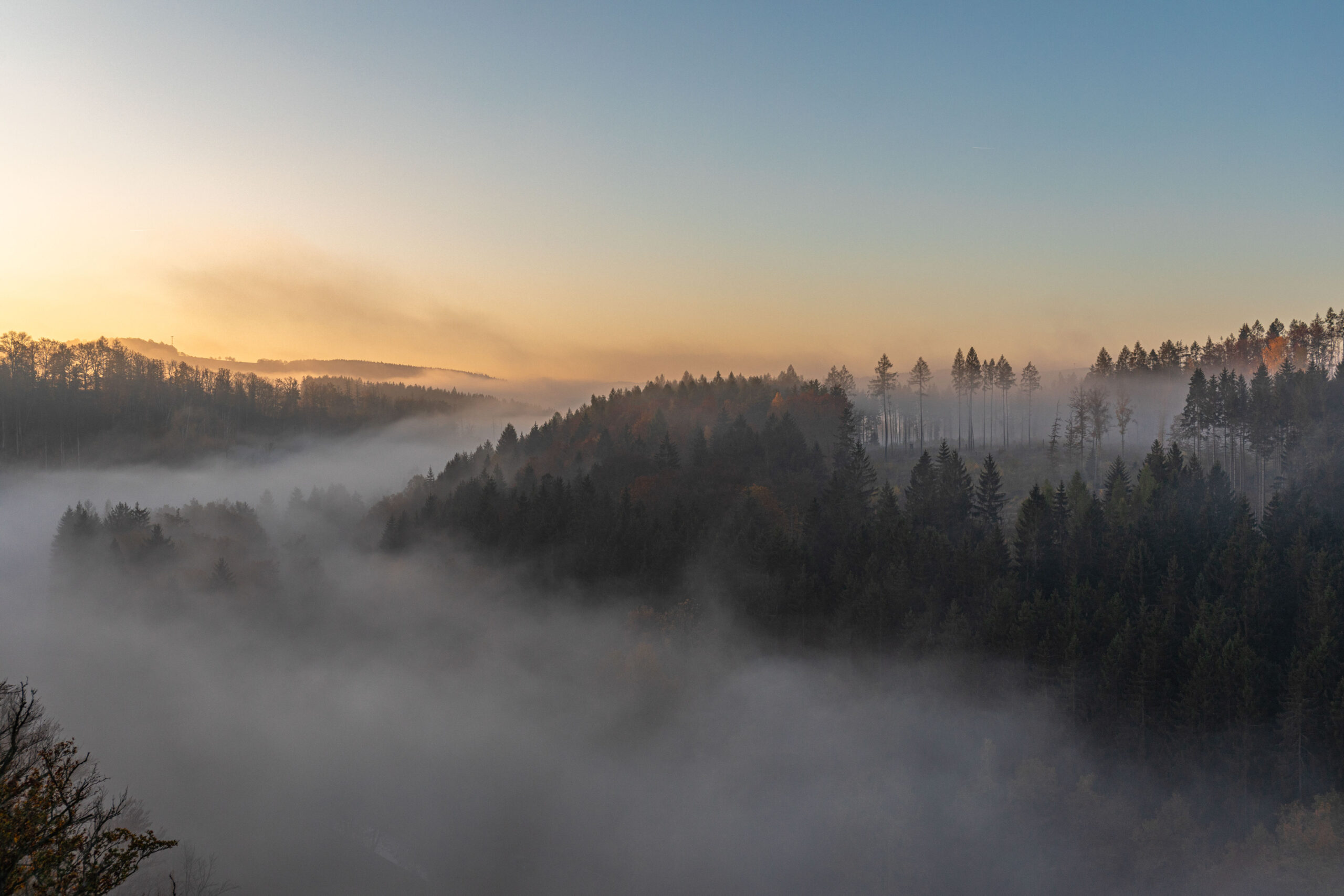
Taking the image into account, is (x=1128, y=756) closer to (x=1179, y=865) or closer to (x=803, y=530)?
(x=1179, y=865)

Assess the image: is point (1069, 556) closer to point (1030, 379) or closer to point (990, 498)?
point (990, 498)

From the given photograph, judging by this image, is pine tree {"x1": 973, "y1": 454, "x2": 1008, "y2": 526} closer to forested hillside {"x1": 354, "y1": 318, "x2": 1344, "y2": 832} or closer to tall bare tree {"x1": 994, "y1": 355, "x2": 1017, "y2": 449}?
forested hillside {"x1": 354, "y1": 318, "x2": 1344, "y2": 832}

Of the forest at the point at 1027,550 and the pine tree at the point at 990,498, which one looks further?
the pine tree at the point at 990,498

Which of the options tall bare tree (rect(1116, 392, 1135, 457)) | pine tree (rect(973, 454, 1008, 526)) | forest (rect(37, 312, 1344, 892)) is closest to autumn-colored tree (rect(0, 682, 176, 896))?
forest (rect(37, 312, 1344, 892))

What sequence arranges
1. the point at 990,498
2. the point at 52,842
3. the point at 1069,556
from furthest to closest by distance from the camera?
the point at 990,498, the point at 1069,556, the point at 52,842

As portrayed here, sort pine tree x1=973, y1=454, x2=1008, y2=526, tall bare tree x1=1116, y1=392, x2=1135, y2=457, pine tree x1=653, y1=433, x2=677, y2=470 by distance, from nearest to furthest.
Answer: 1. pine tree x1=973, y1=454, x2=1008, y2=526
2. tall bare tree x1=1116, y1=392, x2=1135, y2=457
3. pine tree x1=653, y1=433, x2=677, y2=470

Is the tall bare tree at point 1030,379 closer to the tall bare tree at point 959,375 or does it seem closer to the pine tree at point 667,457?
the tall bare tree at point 959,375

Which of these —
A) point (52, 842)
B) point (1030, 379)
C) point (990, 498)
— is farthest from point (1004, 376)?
point (52, 842)

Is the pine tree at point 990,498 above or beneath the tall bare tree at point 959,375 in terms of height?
beneath

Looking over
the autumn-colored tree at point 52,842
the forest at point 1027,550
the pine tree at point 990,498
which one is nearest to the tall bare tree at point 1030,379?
the forest at point 1027,550

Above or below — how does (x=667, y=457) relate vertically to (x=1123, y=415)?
below

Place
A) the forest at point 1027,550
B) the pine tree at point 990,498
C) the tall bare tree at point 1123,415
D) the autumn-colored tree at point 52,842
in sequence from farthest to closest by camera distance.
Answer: the tall bare tree at point 1123,415 < the pine tree at point 990,498 < the forest at point 1027,550 < the autumn-colored tree at point 52,842
